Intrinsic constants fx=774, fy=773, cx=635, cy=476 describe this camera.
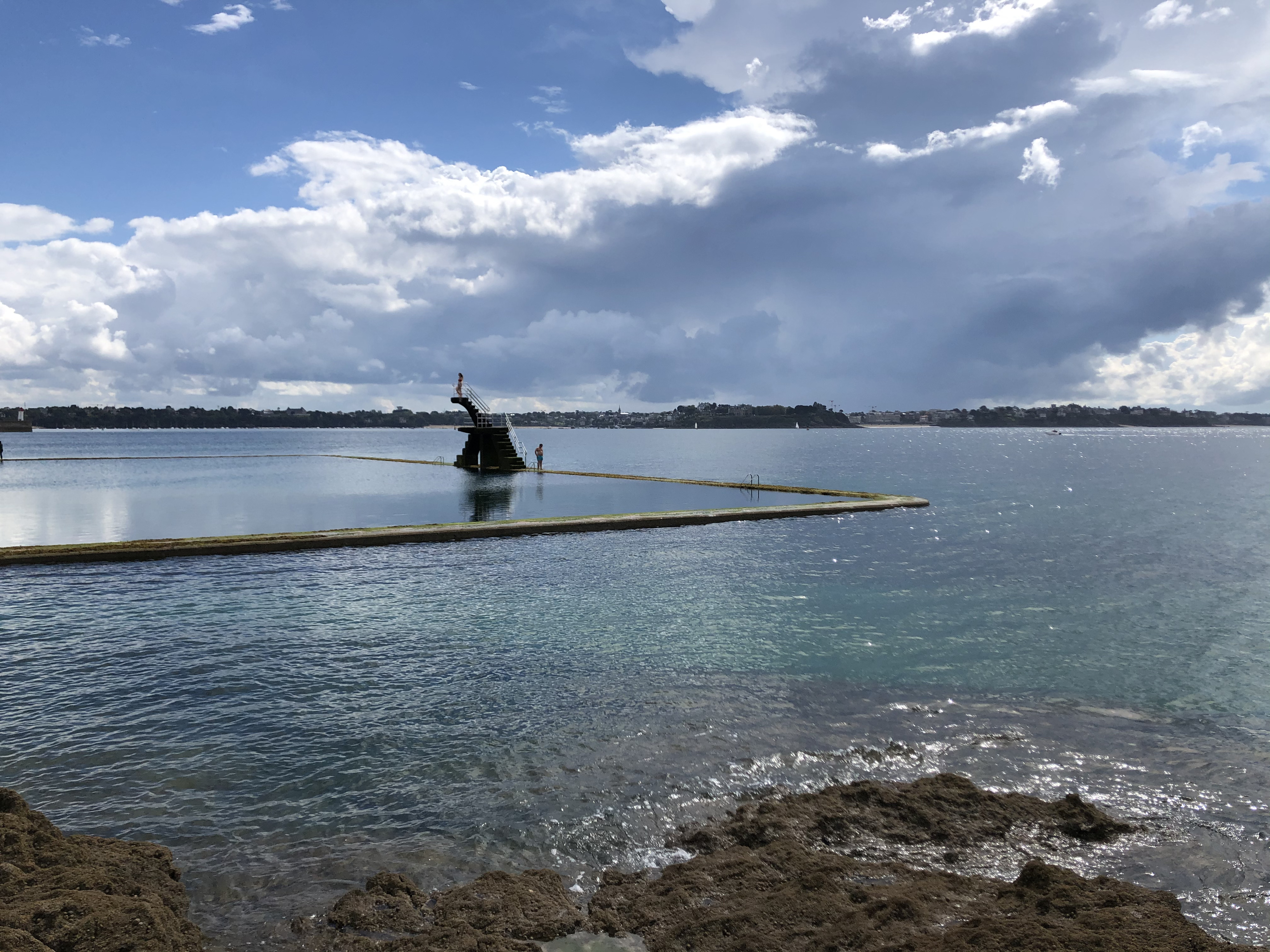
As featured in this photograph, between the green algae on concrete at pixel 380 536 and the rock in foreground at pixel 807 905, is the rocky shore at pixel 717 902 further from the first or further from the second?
the green algae on concrete at pixel 380 536

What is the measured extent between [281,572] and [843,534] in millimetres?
17927

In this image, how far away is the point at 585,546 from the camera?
2370 cm

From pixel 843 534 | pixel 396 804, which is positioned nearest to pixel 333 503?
pixel 843 534

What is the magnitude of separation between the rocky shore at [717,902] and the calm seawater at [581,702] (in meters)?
0.43

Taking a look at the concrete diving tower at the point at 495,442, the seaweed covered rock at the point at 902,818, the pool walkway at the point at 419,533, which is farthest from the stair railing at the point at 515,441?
the seaweed covered rock at the point at 902,818

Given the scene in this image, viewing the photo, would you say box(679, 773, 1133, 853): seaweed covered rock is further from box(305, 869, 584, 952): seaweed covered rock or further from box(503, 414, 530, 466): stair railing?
box(503, 414, 530, 466): stair railing

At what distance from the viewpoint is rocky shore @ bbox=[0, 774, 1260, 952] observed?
15.6 feet

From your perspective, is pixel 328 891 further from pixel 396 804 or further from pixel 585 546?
pixel 585 546

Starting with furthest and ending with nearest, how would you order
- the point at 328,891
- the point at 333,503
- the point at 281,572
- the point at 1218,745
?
1. the point at 333,503
2. the point at 281,572
3. the point at 1218,745
4. the point at 328,891

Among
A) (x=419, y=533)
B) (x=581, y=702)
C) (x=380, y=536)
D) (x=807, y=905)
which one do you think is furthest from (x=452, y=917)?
(x=419, y=533)

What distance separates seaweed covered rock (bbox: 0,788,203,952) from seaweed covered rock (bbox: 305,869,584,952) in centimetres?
95

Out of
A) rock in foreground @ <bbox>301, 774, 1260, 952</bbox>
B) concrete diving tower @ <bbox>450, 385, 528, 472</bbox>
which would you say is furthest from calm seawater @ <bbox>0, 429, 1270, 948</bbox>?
concrete diving tower @ <bbox>450, 385, 528, 472</bbox>

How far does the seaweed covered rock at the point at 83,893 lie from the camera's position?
14.8 feet

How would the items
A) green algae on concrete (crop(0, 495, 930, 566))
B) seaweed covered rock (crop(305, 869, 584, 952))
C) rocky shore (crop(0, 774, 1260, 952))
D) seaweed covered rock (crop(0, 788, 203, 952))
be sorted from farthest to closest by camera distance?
green algae on concrete (crop(0, 495, 930, 566)), seaweed covered rock (crop(305, 869, 584, 952)), rocky shore (crop(0, 774, 1260, 952)), seaweed covered rock (crop(0, 788, 203, 952))
